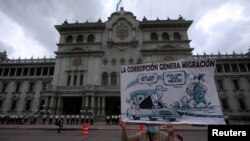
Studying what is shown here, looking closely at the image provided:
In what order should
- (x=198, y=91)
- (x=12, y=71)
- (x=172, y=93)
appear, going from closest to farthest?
(x=198, y=91)
(x=172, y=93)
(x=12, y=71)

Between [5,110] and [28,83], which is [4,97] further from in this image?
[28,83]

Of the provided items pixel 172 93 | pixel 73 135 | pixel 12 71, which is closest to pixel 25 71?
pixel 12 71

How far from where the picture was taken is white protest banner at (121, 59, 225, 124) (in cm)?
340

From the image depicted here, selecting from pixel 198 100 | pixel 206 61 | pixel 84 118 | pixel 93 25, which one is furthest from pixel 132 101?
pixel 93 25

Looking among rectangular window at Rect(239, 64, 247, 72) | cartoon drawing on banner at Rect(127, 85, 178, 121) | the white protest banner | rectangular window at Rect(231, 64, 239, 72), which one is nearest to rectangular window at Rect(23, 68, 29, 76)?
the white protest banner

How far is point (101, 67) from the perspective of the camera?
119 ft

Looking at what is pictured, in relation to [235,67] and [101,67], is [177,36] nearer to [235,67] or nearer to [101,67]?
[235,67]

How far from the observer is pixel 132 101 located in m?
4.02

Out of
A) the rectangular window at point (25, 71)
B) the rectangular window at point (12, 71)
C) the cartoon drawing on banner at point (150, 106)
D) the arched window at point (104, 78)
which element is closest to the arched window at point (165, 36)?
the arched window at point (104, 78)

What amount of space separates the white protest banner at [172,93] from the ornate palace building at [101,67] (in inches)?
1095

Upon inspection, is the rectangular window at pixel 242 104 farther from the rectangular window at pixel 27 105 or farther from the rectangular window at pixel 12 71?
the rectangular window at pixel 12 71

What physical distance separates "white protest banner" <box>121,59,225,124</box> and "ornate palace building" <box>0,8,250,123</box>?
2782cm

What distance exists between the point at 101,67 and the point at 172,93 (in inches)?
1304

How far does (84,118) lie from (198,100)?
26.4m
